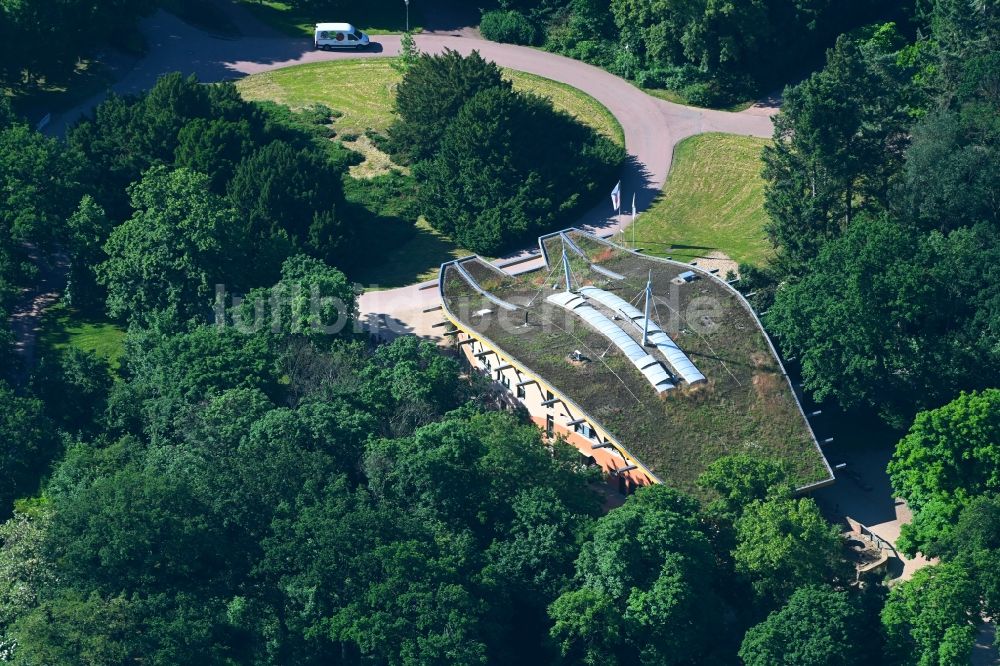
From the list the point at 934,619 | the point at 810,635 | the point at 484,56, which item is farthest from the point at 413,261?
the point at 934,619

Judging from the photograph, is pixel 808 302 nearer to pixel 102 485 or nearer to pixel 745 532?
pixel 745 532

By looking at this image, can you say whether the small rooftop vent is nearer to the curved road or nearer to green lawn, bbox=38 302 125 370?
the curved road

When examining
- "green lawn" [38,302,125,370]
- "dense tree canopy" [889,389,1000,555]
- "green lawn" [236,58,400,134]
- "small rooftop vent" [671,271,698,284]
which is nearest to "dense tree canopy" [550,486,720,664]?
"dense tree canopy" [889,389,1000,555]

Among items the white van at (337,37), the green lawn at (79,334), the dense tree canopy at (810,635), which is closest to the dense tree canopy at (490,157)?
the white van at (337,37)

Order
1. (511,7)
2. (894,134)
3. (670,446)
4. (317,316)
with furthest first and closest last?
1. (511,7)
2. (894,134)
3. (317,316)
4. (670,446)

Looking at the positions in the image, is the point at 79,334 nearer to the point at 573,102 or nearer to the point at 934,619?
the point at 573,102

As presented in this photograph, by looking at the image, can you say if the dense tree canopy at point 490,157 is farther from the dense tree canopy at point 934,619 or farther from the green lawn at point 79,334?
the dense tree canopy at point 934,619

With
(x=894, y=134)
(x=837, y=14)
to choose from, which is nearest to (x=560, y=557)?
(x=894, y=134)
